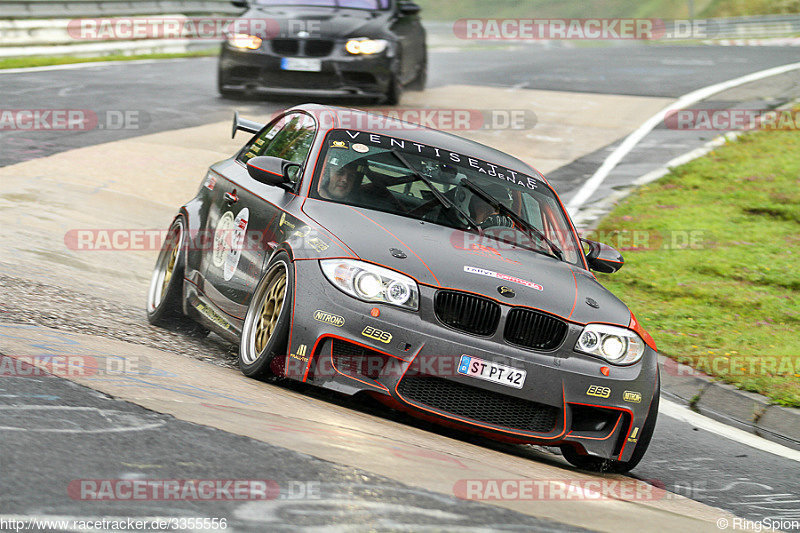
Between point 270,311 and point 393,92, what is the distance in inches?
484

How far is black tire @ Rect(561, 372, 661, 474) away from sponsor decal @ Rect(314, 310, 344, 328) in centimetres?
138

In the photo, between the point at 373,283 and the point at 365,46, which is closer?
the point at 373,283

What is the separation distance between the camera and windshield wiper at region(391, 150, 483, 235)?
260 inches

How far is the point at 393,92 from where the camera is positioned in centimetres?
1789

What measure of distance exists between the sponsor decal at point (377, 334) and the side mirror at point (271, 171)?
1427 mm

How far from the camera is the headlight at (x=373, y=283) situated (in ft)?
18.2

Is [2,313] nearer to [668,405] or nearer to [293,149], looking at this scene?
[293,149]

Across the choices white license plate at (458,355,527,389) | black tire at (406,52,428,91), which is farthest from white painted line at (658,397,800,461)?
black tire at (406,52,428,91)

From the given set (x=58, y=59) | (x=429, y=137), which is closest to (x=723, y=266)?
(x=429, y=137)

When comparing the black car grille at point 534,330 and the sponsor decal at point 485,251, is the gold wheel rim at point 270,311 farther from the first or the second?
the black car grille at point 534,330

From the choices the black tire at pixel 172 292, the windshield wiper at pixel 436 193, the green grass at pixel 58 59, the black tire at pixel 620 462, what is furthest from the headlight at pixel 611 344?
the green grass at pixel 58 59

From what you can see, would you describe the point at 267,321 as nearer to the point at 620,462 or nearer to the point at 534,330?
the point at 534,330

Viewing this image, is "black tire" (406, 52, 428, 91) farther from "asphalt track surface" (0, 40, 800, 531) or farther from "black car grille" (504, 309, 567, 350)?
"black car grille" (504, 309, 567, 350)

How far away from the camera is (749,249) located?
11992 millimetres
